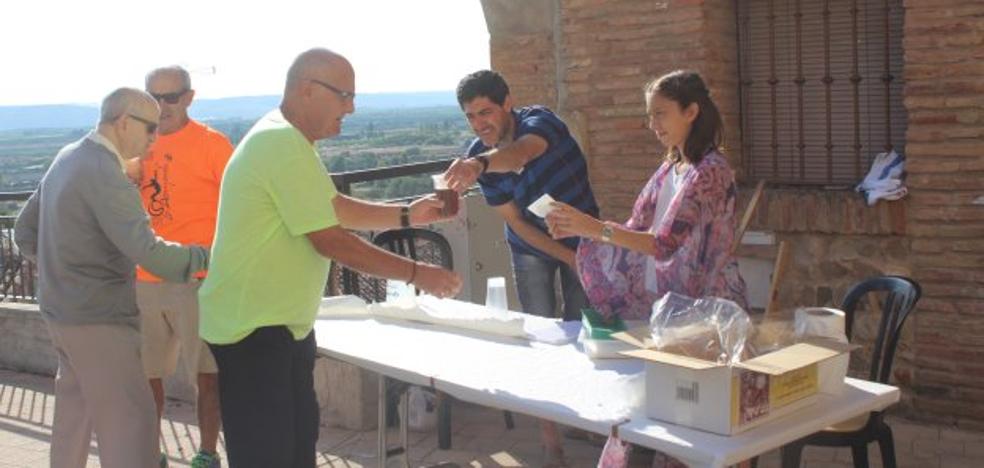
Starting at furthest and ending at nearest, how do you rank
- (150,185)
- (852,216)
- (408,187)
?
(408,187)
(852,216)
(150,185)

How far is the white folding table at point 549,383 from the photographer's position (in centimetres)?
291

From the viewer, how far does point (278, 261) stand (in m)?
3.49

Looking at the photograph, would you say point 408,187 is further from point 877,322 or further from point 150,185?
point 877,322

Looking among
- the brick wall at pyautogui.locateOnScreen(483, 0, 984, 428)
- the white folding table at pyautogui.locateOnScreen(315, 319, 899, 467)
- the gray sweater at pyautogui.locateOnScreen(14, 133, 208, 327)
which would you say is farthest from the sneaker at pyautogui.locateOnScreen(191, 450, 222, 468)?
the brick wall at pyautogui.locateOnScreen(483, 0, 984, 428)

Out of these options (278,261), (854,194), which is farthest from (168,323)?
(854,194)

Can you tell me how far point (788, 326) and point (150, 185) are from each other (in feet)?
9.49

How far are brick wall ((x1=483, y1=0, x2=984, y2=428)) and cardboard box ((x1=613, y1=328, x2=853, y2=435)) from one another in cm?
248

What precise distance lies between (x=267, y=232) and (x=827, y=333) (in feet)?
5.27

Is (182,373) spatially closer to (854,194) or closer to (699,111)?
(854,194)

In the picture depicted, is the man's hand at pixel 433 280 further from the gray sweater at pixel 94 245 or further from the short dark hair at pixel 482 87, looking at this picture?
the short dark hair at pixel 482 87

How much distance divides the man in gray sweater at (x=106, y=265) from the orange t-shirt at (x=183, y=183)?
2.39 feet

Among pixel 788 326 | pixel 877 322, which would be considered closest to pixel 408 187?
pixel 877 322

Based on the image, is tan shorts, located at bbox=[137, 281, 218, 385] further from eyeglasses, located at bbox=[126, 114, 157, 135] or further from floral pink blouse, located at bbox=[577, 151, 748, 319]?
floral pink blouse, located at bbox=[577, 151, 748, 319]

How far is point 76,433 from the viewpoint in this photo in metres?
4.50
